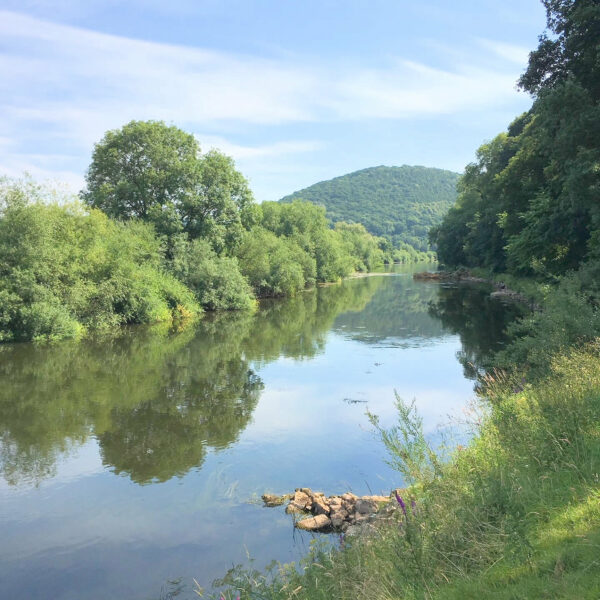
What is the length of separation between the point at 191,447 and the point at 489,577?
344 inches

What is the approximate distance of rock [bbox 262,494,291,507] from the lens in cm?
904

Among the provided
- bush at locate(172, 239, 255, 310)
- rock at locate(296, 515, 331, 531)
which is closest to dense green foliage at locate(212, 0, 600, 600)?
rock at locate(296, 515, 331, 531)

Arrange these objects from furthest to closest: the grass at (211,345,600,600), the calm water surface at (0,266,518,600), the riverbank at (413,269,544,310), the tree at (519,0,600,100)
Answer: the riverbank at (413,269,544,310) < the tree at (519,0,600,100) < the calm water surface at (0,266,518,600) < the grass at (211,345,600,600)

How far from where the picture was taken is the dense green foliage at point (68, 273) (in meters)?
24.4

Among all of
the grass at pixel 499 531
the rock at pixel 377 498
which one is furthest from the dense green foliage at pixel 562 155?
the rock at pixel 377 498

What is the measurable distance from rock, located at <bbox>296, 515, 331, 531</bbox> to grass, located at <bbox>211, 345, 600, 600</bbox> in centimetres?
106

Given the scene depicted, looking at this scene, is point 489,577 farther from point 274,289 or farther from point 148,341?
point 274,289

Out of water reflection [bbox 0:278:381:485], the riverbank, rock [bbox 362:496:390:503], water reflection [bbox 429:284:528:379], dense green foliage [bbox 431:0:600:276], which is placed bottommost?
water reflection [bbox 0:278:381:485]

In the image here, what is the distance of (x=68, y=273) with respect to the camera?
26.7m

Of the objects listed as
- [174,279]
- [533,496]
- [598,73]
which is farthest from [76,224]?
[533,496]

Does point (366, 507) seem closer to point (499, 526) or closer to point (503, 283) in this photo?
point (499, 526)

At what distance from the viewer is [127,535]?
8180mm

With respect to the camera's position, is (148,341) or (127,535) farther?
(148,341)

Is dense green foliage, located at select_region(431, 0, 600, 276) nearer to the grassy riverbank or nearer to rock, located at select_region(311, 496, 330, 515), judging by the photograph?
the grassy riverbank
